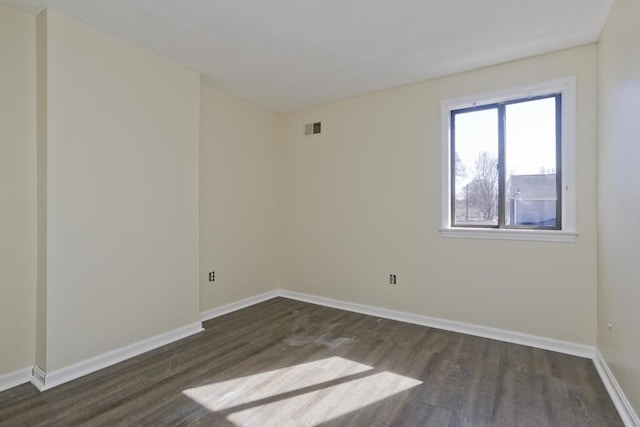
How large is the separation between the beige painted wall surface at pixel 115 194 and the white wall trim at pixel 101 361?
2.0 inches

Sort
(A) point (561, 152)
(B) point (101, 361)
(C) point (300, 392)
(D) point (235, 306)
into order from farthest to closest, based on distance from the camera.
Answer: (D) point (235, 306)
(A) point (561, 152)
(B) point (101, 361)
(C) point (300, 392)

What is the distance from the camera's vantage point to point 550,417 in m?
1.94

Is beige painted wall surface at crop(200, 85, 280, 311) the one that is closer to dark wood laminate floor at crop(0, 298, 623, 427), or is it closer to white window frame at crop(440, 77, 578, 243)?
dark wood laminate floor at crop(0, 298, 623, 427)

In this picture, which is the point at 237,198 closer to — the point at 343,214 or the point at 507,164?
the point at 343,214

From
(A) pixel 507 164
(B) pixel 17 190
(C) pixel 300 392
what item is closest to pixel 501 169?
(A) pixel 507 164

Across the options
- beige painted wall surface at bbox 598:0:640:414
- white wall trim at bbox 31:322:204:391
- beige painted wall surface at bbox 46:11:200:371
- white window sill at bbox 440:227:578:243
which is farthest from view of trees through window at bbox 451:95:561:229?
white wall trim at bbox 31:322:204:391

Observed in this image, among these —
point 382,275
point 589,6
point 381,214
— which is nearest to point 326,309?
point 382,275

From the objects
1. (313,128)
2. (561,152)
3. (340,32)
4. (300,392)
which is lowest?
(300,392)

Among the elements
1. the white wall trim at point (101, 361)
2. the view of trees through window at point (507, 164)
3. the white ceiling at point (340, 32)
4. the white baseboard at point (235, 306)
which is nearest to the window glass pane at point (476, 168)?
the view of trees through window at point (507, 164)

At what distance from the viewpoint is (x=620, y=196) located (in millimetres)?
2041

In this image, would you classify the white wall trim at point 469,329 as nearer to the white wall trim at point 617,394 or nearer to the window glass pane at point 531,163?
the white wall trim at point 617,394

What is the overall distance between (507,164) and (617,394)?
1994 mm

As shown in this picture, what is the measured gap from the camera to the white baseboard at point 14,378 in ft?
7.30

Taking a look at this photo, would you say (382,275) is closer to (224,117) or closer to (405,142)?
(405,142)
